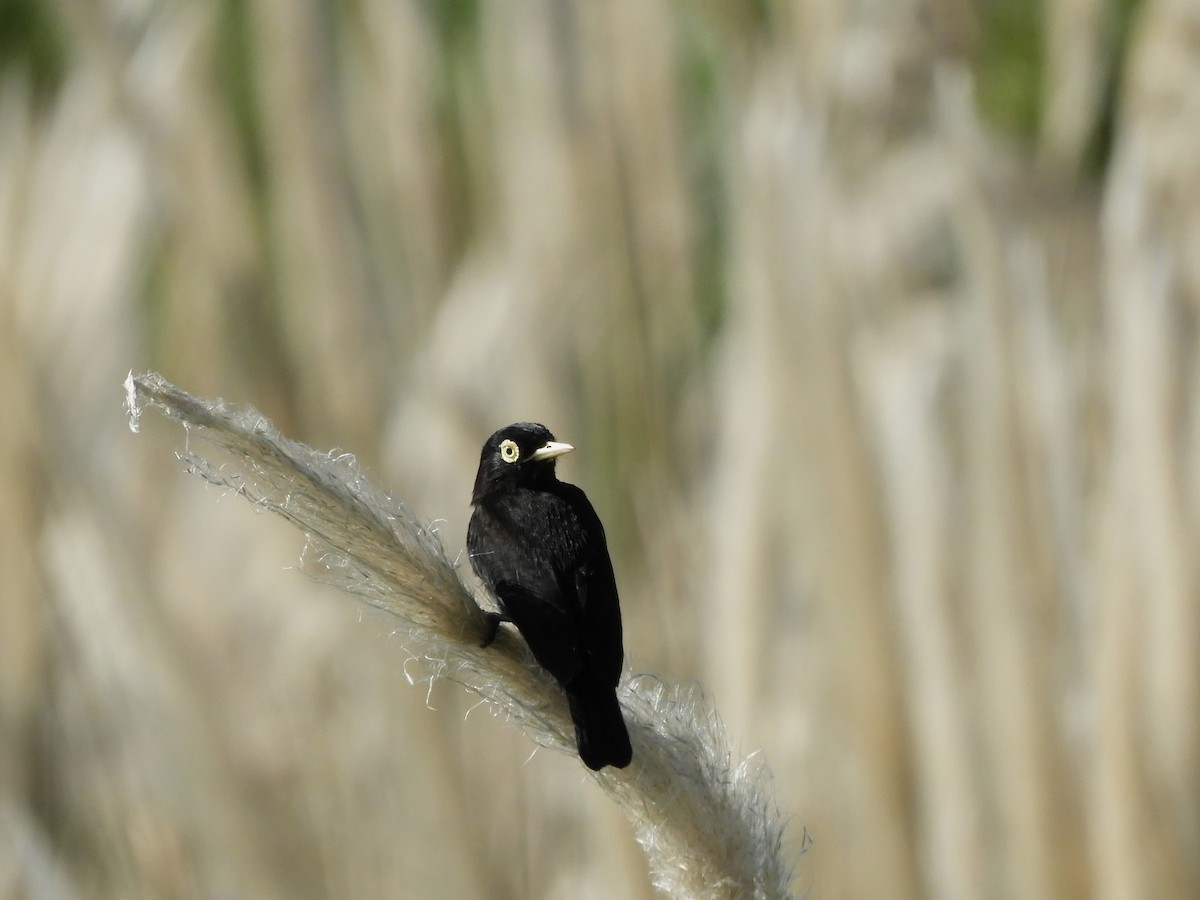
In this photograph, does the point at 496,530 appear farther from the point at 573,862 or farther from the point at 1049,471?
the point at 573,862

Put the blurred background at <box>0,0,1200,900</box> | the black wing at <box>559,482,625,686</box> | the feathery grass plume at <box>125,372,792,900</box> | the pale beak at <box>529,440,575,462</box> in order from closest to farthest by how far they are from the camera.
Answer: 1. the feathery grass plume at <box>125,372,792,900</box>
2. the black wing at <box>559,482,625,686</box>
3. the pale beak at <box>529,440,575,462</box>
4. the blurred background at <box>0,0,1200,900</box>

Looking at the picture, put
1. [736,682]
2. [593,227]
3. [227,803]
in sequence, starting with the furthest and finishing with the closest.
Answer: [593,227], [736,682], [227,803]

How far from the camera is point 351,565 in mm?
915

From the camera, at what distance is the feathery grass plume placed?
0.88 m

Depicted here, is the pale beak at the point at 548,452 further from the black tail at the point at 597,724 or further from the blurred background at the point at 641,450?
the blurred background at the point at 641,450

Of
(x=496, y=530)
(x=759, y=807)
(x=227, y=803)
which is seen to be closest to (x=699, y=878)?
(x=759, y=807)

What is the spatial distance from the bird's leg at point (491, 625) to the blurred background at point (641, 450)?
0.66 m

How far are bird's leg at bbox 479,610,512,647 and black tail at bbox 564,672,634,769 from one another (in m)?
0.07

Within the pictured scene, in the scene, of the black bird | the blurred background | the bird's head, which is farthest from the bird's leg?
the blurred background

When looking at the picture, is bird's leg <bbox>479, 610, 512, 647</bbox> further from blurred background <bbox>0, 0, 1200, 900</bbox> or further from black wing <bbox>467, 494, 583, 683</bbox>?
blurred background <bbox>0, 0, 1200, 900</bbox>

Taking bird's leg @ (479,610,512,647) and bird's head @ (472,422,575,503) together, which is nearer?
bird's leg @ (479,610,512,647)

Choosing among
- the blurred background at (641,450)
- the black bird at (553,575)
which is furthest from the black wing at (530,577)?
the blurred background at (641,450)

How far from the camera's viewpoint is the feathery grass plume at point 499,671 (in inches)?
34.8

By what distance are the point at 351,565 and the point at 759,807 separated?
0.35 meters
